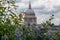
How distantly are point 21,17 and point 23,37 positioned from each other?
762 millimetres

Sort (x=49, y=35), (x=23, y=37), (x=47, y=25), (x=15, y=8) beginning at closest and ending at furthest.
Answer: (x=23, y=37) → (x=49, y=35) → (x=15, y=8) → (x=47, y=25)

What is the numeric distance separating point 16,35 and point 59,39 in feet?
3.67

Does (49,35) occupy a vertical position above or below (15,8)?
below

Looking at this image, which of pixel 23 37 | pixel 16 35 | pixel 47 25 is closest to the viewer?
pixel 16 35

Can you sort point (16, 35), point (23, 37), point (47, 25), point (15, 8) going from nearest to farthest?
point (16, 35) → point (23, 37) → point (15, 8) → point (47, 25)

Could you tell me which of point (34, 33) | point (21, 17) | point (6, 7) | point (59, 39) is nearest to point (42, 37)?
point (34, 33)

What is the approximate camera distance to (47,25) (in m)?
4.59

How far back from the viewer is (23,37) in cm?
369

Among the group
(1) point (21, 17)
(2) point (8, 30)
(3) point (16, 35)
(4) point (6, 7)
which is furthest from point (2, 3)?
(3) point (16, 35)

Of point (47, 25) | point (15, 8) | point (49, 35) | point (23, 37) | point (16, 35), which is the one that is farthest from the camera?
point (47, 25)

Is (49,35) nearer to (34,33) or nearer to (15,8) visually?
(34,33)

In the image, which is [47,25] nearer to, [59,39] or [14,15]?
[59,39]

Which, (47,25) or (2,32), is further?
(47,25)

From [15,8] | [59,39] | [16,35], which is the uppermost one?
[15,8]
